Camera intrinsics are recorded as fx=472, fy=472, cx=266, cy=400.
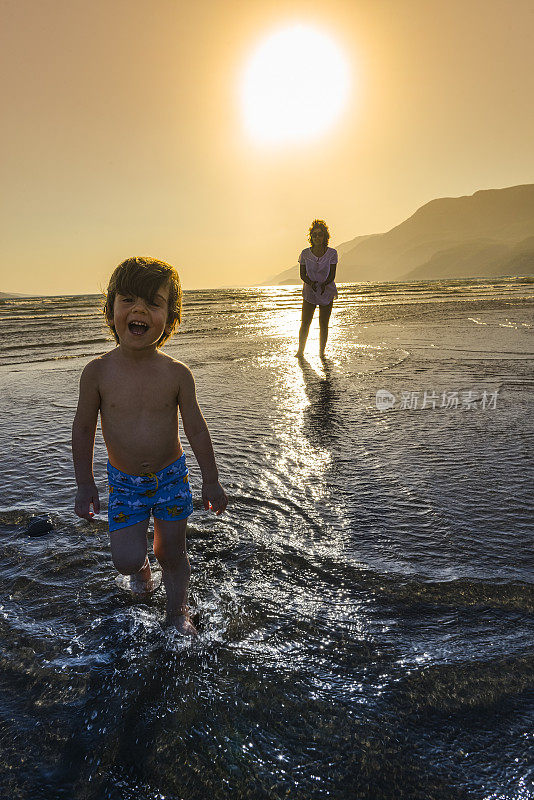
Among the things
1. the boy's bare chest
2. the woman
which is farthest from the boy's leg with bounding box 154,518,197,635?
the woman

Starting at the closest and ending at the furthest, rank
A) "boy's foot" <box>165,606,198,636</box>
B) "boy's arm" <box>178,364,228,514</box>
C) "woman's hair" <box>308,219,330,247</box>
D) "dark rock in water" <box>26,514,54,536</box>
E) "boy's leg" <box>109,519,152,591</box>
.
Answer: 1. "boy's foot" <box>165,606,198,636</box>
2. "boy's leg" <box>109,519,152,591</box>
3. "boy's arm" <box>178,364,228,514</box>
4. "dark rock in water" <box>26,514,54,536</box>
5. "woman's hair" <box>308,219,330,247</box>

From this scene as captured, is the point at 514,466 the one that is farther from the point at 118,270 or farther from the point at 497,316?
the point at 497,316

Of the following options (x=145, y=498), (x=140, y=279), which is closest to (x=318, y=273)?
(x=140, y=279)

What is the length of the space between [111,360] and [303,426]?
2229mm

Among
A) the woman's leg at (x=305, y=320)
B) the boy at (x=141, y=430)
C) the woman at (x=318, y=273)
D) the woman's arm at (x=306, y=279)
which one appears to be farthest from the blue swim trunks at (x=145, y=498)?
the woman's arm at (x=306, y=279)

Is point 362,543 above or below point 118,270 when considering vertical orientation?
below

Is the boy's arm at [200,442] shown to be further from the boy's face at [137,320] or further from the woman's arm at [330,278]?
the woman's arm at [330,278]

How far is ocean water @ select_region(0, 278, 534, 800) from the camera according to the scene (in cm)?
117

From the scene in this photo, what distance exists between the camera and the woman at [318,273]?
7422 millimetres

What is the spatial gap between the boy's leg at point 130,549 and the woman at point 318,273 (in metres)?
5.90

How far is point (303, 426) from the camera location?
397 cm

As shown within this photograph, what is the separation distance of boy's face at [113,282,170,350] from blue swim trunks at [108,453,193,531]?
1.78ft

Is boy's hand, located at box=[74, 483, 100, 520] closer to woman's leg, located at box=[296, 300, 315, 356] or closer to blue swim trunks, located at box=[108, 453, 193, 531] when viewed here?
blue swim trunks, located at box=[108, 453, 193, 531]

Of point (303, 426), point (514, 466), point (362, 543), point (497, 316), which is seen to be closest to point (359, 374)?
point (303, 426)
